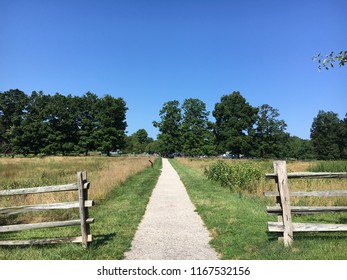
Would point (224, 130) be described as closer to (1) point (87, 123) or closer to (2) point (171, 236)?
(1) point (87, 123)

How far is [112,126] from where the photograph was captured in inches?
3123

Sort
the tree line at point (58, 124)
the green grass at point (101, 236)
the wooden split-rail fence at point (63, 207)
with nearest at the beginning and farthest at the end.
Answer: the green grass at point (101, 236) < the wooden split-rail fence at point (63, 207) < the tree line at point (58, 124)

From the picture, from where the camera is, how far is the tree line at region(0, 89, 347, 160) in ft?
243

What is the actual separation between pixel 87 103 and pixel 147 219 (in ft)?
248

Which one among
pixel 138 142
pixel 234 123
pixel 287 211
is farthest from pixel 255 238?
pixel 138 142

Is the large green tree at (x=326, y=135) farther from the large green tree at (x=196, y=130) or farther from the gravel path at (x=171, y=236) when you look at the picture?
the gravel path at (x=171, y=236)

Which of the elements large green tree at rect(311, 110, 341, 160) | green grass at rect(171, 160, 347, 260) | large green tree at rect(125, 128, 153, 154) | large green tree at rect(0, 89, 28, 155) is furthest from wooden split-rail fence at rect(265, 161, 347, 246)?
large green tree at rect(125, 128, 153, 154)

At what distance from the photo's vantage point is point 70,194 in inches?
473

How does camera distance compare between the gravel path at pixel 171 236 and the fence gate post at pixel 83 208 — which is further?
the fence gate post at pixel 83 208

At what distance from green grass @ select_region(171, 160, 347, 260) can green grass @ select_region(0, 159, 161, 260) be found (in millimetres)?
1986

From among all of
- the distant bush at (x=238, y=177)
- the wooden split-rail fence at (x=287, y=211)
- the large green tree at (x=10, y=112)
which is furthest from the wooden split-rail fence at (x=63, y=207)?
the large green tree at (x=10, y=112)

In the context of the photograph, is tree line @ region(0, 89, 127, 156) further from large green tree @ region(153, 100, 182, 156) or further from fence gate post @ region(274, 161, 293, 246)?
fence gate post @ region(274, 161, 293, 246)

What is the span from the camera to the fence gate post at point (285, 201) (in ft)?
21.4
